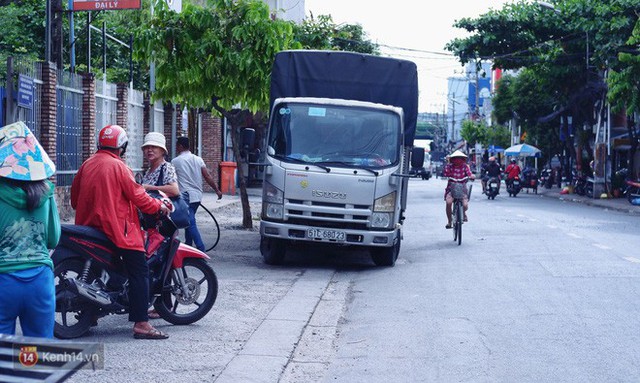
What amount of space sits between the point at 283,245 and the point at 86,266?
280 inches

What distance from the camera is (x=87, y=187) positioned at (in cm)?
809

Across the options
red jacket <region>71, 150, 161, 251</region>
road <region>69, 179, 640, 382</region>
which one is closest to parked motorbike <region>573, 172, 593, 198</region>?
road <region>69, 179, 640, 382</region>

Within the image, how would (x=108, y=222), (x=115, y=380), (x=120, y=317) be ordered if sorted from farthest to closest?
(x=120, y=317)
(x=108, y=222)
(x=115, y=380)

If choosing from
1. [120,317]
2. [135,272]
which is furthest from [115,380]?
[120,317]

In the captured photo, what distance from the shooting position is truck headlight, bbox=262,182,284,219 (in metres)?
14.6

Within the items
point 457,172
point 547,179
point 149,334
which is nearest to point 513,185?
point 547,179

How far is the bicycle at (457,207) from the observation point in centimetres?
1897

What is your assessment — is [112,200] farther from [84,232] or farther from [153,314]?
[153,314]

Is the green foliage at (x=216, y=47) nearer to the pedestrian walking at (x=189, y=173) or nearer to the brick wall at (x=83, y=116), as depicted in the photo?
the brick wall at (x=83, y=116)

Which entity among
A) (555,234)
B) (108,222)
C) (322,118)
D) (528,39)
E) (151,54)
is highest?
(528,39)

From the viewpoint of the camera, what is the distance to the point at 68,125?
70.2 ft

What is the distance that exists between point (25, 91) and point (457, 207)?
8.21 meters

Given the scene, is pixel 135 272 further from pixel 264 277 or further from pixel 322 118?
pixel 322 118

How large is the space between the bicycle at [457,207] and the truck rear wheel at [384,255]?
3638mm
